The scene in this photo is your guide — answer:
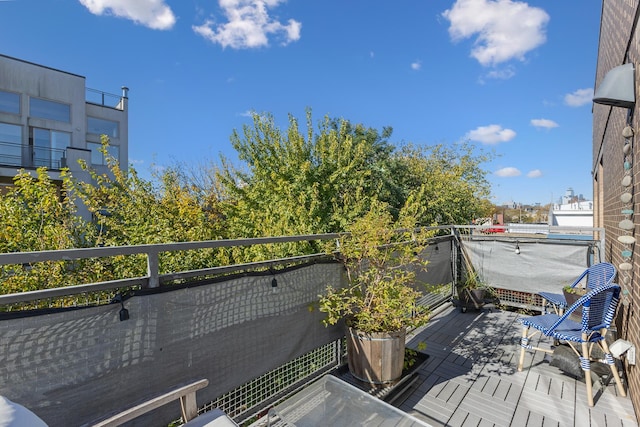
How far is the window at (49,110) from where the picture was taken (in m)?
12.8

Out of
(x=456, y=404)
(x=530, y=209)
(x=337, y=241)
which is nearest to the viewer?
(x=456, y=404)

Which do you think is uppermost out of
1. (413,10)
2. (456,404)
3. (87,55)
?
(87,55)

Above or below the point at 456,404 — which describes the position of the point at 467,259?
above

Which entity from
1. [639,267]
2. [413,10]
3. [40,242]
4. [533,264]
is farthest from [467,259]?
[413,10]

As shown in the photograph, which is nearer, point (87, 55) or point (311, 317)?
point (311, 317)

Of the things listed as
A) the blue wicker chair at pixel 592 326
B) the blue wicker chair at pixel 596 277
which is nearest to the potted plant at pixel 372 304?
the blue wicker chair at pixel 592 326

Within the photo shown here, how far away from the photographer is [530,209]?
41688 mm

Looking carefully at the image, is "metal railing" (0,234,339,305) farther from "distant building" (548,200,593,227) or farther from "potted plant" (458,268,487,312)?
"distant building" (548,200,593,227)

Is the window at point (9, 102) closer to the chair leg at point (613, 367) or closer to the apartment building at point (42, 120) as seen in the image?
the apartment building at point (42, 120)

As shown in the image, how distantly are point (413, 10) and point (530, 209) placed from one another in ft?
138

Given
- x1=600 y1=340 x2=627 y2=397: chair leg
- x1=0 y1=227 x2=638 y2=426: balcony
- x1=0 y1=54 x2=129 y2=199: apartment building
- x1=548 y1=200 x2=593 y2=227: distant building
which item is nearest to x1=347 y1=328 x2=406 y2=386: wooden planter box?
x1=0 y1=227 x2=638 y2=426: balcony

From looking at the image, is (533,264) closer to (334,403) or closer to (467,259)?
(467,259)

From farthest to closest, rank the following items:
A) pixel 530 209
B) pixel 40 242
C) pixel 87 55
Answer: pixel 530 209 < pixel 87 55 < pixel 40 242

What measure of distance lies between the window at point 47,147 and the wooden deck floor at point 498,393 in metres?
15.0
